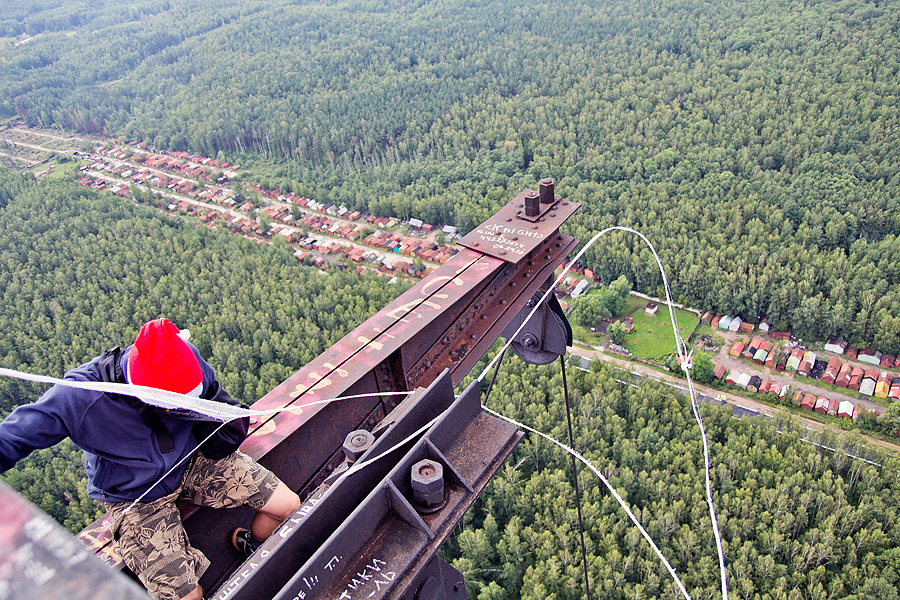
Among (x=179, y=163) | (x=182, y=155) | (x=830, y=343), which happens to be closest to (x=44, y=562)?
(x=830, y=343)

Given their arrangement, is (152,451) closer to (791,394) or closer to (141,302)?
(791,394)

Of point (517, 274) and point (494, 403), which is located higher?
point (517, 274)

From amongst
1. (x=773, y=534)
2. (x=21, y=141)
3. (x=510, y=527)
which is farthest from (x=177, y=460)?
(x=21, y=141)

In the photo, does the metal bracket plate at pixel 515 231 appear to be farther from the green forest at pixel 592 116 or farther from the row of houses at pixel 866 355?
the row of houses at pixel 866 355

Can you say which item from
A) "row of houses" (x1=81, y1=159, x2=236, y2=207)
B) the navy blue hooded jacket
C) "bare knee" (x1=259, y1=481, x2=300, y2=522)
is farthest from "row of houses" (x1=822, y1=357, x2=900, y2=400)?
"row of houses" (x1=81, y1=159, x2=236, y2=207)

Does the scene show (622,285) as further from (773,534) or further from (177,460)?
(177,460)

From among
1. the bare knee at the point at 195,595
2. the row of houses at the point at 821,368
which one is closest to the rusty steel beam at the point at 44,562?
the bare knee at the point at 195,595

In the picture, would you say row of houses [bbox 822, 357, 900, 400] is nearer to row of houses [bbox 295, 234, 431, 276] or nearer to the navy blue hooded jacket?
row of houses [bbox 295, 234, 431, 276]
